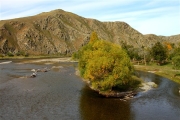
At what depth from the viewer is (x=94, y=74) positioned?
67875 mm

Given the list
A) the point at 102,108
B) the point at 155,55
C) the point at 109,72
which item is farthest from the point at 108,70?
the point at 155,55

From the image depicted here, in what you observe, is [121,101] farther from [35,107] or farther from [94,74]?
[35,107]

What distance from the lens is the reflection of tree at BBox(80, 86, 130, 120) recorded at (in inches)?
2052

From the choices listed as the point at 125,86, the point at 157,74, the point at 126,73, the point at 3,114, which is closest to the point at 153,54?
the point at 157,74

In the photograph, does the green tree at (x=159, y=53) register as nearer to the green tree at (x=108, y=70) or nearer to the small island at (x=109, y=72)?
the small island at (x=109, y=72)

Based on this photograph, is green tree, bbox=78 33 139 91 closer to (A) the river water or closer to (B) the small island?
(B) the small island

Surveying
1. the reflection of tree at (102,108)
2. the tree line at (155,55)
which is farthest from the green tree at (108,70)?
the tree line at (155,55)

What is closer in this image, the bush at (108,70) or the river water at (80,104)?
the river water at (80,104)

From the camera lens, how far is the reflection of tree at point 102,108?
171 feet

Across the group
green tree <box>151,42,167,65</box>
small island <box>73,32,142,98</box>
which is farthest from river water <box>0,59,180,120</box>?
green tree <box>151,42,167,65</box>

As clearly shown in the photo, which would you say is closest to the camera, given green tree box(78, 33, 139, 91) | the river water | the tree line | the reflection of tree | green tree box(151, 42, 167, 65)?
the reflection of tree

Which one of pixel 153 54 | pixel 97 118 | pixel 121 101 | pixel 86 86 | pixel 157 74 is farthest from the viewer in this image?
pixel 153 54

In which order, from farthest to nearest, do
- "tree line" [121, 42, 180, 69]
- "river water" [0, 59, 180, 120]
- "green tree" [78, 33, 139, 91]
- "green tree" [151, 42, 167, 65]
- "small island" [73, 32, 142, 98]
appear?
"tree line" [121, 42, 180, 69]
"green tree" [151, 42, 167, 65]
"small island" [73, 32, 142, 98]
"green tree" [78, 33, 139, 91]
"river water" [0, 59, 180, 120]

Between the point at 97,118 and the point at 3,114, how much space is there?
73.7 ft
